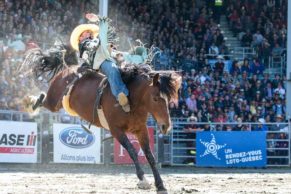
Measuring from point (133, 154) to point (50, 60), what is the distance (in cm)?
402

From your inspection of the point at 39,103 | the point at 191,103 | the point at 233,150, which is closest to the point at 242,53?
the point at 191,103

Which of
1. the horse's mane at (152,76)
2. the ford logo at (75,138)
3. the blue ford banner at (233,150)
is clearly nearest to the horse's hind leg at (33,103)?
the horse's mane at (152,76)

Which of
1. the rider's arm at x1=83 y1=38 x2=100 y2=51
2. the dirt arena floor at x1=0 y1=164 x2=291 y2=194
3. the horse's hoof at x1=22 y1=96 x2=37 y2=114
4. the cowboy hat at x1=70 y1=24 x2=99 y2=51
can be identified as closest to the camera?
the dirt arena floor at x1=0 y1=164 x2=291 y2=194

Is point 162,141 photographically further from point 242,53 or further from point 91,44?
point 242,53

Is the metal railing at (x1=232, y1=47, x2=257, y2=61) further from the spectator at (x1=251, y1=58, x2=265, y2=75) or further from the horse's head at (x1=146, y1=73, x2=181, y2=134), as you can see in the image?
the horse's head at (x1=146, y1=73, x2=181, y2=134)

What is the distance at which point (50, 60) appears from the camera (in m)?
14.6

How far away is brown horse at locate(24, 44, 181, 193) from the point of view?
35.9 feet

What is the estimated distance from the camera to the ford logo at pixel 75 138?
1962cm

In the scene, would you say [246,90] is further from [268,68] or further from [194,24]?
[194,24]

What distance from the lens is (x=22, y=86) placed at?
834 inches

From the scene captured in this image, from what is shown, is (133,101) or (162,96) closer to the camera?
(162,96)

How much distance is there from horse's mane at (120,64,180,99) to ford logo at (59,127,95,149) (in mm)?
7821

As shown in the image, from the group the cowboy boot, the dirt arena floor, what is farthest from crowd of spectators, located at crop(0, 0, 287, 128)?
the cowboy boot

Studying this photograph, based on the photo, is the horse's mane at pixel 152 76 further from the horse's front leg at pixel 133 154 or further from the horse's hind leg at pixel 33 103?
the horse's hind leg at pixel 33 103
